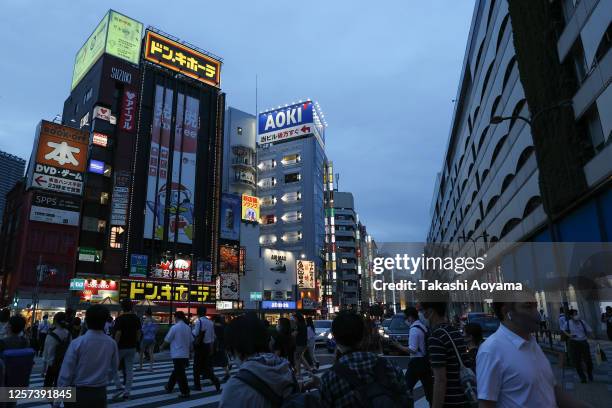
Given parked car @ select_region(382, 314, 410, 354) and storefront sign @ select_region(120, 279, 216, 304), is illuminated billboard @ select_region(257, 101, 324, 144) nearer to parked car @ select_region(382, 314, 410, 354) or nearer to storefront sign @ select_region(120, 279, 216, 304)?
storefront sign @ select_region(120, 279, 216, 304)

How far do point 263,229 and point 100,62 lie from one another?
41074 millimetres

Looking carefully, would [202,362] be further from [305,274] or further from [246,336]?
[305,274]

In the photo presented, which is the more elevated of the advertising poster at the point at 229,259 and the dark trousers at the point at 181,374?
the advertising poster at the point at 229,259

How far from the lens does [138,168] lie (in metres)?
51.6

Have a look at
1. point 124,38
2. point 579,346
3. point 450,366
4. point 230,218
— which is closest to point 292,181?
point 230,218

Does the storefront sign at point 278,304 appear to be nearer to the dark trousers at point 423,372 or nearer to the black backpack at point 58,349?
the black backpack at point 58,349

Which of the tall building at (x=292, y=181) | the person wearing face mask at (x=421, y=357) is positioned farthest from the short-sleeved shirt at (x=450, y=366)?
the tall building at (x=292, y=181)

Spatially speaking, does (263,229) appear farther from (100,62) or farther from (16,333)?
(16,333)

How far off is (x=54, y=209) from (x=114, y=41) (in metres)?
23.9

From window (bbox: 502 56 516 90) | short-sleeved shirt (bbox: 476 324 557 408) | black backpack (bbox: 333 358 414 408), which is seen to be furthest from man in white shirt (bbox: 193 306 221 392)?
→ window (bbox: 502 56 516 90)

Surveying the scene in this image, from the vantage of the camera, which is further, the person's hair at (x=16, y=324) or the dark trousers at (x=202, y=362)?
the dark trousers at (x=202, y=362)

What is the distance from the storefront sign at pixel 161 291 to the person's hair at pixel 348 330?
4444 cm

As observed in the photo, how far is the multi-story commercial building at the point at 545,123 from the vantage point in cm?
1667

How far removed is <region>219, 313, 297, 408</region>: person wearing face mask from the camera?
2615 mm
